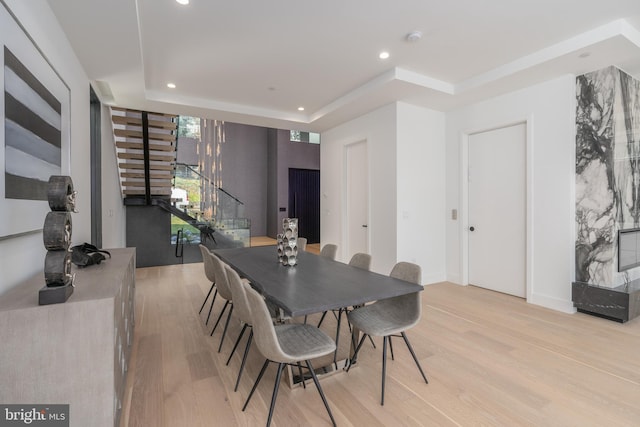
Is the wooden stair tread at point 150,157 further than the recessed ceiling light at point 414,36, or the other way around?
the wooden stair tread at point 150,157

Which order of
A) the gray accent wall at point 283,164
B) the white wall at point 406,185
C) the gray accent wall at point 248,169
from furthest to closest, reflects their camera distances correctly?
the gray accent wall at point 248,169
the gray accent wall at point 283,164
the white wall at point 406,185

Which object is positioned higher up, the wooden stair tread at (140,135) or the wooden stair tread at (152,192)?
the wooden stair tread at (140,135)

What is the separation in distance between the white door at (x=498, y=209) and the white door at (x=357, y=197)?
161cm

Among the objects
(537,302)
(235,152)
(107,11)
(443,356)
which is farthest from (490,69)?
(235,152)

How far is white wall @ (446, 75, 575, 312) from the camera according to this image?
11.3 feet

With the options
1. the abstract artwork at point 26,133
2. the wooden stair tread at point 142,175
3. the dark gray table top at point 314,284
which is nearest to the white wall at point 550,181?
Result: the dark gray table top at point 314,284

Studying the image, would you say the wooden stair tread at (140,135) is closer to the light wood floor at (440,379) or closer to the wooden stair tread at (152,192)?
the wooden stair tread at (152,192)

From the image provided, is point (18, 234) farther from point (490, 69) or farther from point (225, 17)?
point (490, 69)

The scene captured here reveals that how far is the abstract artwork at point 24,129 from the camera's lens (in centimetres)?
139

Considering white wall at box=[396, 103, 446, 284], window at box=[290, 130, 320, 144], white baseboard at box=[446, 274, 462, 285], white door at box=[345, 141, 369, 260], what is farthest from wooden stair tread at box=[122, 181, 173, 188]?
white baseboard at box=[446, 274, 462, 285]

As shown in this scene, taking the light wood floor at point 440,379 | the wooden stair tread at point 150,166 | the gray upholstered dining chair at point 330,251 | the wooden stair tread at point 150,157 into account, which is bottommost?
the light wood floor at point 440,379

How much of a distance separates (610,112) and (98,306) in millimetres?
4890

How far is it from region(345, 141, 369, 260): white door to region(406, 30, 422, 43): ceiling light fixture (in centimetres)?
211

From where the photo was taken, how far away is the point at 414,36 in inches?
111
